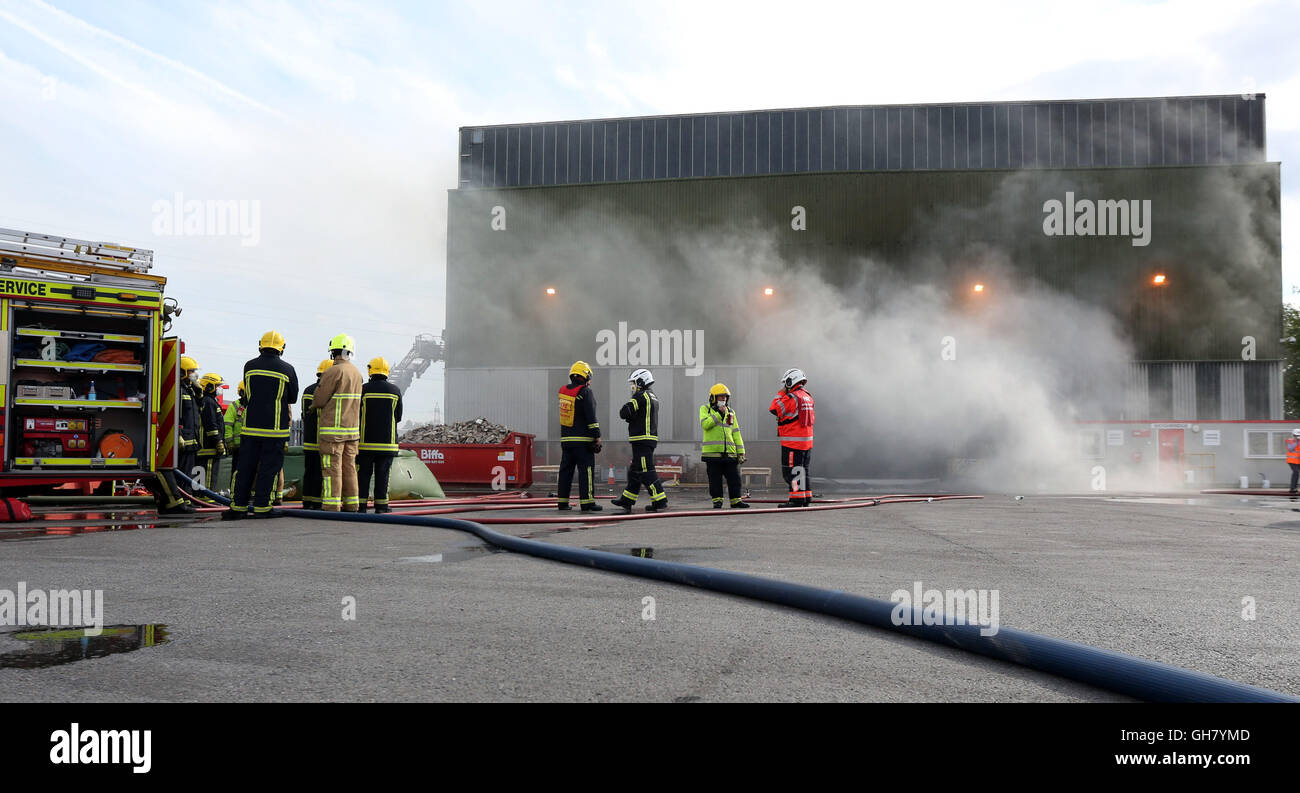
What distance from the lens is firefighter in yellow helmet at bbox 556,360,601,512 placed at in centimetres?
1030

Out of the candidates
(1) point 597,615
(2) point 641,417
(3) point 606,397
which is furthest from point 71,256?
(3) point 606,397

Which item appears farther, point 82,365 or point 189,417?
point 189,417

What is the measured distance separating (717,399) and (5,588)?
794 cm

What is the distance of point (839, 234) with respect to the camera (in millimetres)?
26109

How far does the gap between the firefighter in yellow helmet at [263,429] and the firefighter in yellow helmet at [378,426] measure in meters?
0.88

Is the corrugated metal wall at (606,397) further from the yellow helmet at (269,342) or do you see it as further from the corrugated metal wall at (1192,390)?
the yellow helmet at (269,342)

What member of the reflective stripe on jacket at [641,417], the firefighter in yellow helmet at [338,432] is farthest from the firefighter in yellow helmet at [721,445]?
the firefighter in yellow helmet at [338,432]

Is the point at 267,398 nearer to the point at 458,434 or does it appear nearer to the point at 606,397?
the point at 458,434

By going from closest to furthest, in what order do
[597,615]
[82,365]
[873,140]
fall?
[597,615] → [82,365] → [873,140]

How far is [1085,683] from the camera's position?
8.39 ft

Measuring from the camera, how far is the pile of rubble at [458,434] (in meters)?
18.4

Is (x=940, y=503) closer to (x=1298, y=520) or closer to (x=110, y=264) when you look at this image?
(x=1298, y=520)

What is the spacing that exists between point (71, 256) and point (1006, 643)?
32.0ft
